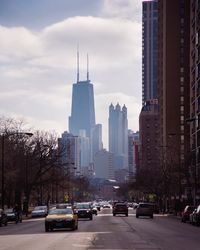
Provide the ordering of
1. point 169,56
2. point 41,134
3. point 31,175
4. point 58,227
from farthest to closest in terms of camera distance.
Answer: point 169,56
point 41,134
point 31,175
point 58,227

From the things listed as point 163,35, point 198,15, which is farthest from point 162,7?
point 198,15

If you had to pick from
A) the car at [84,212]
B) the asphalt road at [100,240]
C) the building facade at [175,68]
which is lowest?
the asphalt road at [100,240]

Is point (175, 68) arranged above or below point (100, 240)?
above

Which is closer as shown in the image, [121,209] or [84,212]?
[84,212]

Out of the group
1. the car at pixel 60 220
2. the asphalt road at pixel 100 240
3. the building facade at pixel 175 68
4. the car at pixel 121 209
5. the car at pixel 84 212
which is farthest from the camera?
the building facade at pixel 175 68

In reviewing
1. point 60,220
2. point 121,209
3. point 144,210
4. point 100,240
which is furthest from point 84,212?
point 100,240

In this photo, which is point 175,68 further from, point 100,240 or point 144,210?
point 100,240

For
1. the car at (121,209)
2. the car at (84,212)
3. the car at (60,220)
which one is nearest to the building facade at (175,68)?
the car at (121,209)

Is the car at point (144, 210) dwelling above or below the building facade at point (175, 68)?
below

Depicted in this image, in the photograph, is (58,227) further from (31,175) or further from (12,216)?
(31,175)

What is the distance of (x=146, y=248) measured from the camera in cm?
2366

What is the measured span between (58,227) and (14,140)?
4900cm

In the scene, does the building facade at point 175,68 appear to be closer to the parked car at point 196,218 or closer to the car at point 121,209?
the car at point 121,209

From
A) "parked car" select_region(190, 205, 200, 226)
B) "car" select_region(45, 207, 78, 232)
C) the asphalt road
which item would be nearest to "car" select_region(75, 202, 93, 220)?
"parked car" select_region(190, 205, 200, 226)
